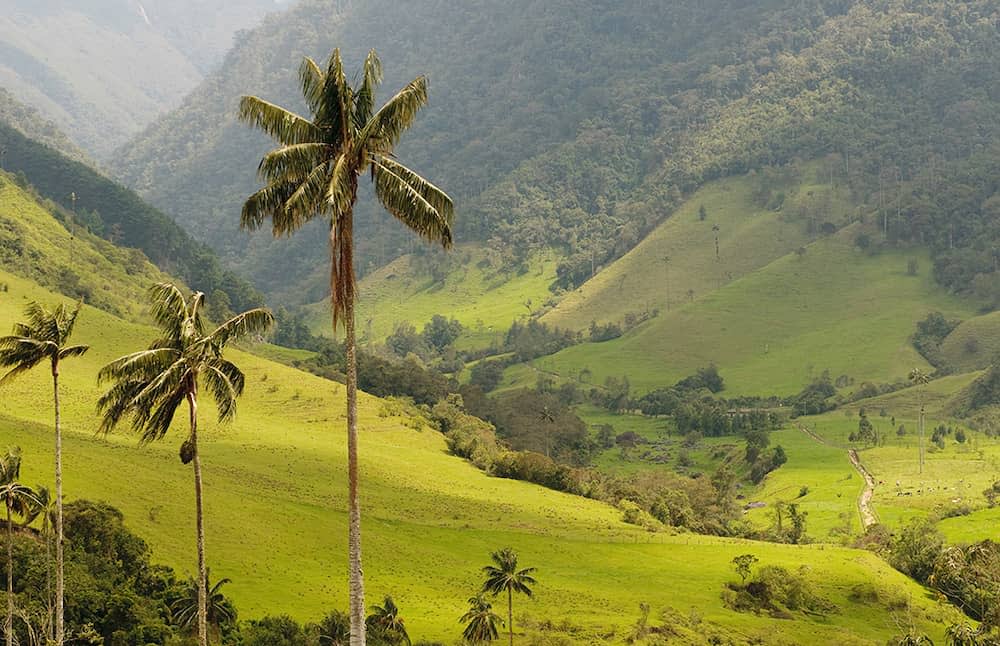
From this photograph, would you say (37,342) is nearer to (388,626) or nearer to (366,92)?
(366,92)

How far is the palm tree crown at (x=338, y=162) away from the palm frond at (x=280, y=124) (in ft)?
0.08

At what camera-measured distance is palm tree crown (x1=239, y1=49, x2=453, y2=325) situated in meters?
24.4

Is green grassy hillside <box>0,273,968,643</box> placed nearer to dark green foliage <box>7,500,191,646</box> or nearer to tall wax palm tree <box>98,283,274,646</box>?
dark green foliage <box>7,500,191,646</box>

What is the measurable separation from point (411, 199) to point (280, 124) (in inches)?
144

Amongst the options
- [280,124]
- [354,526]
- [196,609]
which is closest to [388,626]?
[196,609]

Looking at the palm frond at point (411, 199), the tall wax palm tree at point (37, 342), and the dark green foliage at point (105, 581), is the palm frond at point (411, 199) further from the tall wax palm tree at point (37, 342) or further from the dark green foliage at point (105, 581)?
the dark green foliage at point (105, 581)

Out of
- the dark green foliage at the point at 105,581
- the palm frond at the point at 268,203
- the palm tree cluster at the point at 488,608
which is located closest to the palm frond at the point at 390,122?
the palm frond at the point at 268,203

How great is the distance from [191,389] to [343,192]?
10.0m

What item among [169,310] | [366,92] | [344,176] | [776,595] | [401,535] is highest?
[366,92]

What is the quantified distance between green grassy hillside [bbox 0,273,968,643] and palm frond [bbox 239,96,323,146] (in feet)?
156

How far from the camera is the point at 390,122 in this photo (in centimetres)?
2495

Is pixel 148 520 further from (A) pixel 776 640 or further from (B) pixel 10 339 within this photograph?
(A) pixel 776 640

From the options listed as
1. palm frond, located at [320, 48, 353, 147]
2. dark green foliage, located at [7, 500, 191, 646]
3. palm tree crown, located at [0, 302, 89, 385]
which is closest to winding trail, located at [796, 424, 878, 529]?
dark green foliage, located at [7, 500, 191, 646]

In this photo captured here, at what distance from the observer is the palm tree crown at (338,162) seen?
24.4 metres
